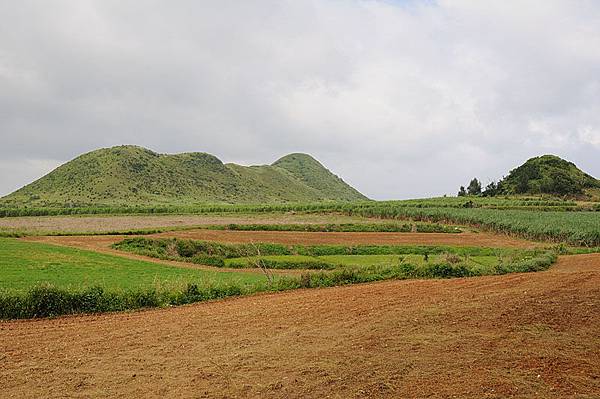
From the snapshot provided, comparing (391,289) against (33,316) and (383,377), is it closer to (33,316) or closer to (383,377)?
(383,377)

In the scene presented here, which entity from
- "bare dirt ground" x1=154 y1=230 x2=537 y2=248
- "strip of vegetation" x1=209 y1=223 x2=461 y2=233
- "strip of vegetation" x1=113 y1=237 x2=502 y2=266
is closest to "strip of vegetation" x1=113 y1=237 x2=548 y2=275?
"strip of vegetation" x1=113 y1=237 x2=502 y2=266

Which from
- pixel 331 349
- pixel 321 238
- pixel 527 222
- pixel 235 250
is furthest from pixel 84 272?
pixel 527 222

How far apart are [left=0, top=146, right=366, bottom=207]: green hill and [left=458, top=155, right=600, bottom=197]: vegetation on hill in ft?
219

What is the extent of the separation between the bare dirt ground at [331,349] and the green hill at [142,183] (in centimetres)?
10582

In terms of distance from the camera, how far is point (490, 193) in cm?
13138

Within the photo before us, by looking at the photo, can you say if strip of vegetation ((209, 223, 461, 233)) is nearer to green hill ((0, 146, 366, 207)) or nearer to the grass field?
the grass field

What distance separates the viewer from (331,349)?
11.3m

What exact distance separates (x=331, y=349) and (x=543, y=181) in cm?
12199

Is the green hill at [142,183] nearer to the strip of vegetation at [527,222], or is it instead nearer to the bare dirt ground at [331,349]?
the strip of vegetation at [527,222]

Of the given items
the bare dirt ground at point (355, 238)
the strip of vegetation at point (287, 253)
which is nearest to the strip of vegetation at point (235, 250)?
the strip of vegetation at point (287, 253)

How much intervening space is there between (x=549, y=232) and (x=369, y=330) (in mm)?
44073

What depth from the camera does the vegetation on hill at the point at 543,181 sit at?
11819 centimetres

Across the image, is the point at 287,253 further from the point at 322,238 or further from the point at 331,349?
the point at 331,349

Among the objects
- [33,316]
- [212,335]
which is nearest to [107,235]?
[33,316]
